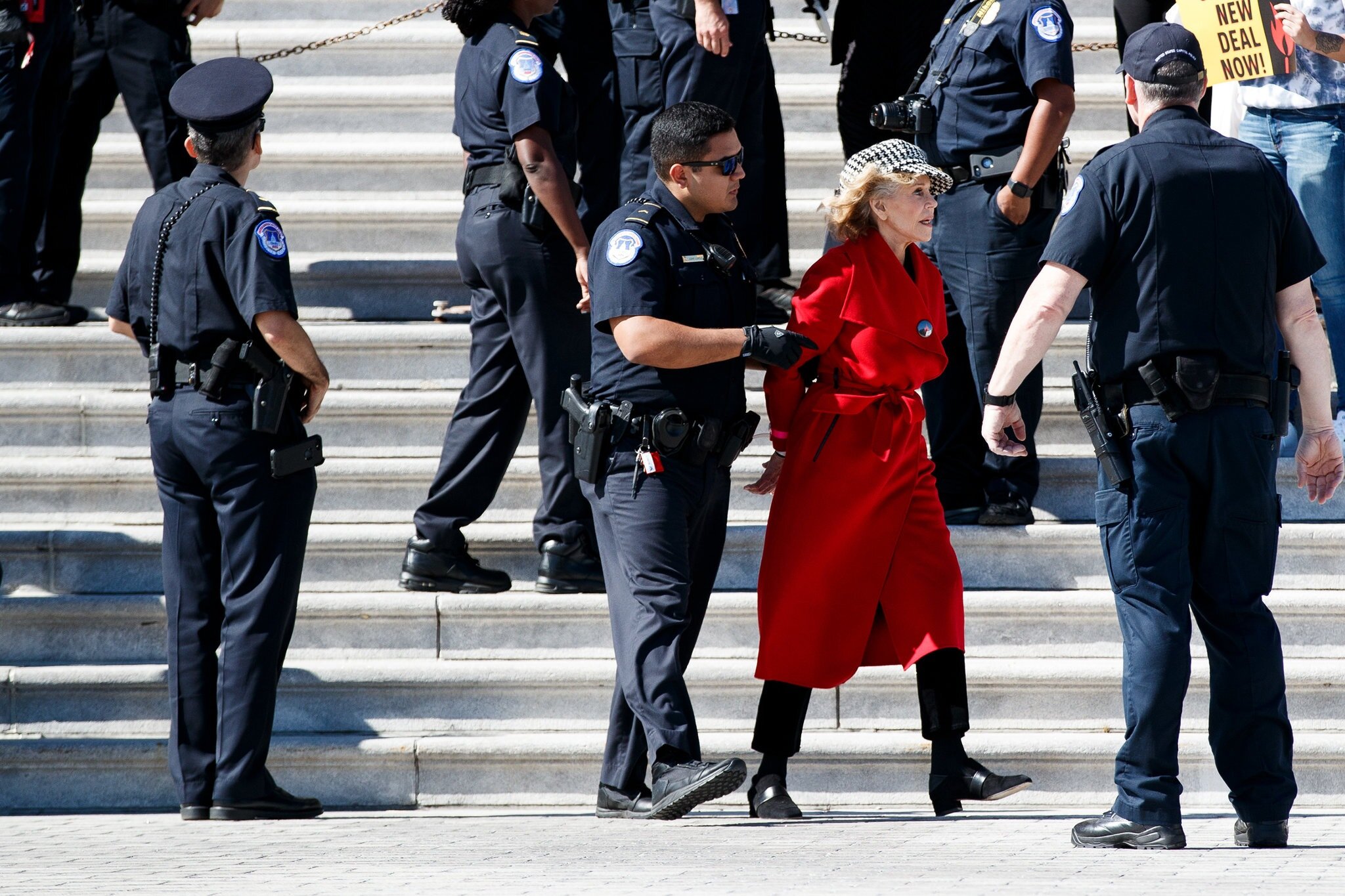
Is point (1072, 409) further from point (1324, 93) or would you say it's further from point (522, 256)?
point (522, 256)

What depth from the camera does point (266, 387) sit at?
4883 millimetres

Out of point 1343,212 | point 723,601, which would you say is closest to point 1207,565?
point 723,601

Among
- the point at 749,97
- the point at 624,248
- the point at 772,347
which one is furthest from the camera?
the point at 749,97

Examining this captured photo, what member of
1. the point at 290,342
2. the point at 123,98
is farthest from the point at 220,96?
the point at 123,98

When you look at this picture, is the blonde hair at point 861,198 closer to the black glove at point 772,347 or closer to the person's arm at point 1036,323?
the black glove at point 772,347

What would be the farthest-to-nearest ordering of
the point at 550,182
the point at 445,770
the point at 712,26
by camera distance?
the point at 712,26 → the point at 550,182 → the point at 445,770

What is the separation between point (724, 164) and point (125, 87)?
3283 mm

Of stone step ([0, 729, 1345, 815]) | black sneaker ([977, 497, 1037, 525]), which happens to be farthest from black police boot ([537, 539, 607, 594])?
black sneaker ([977, 497, 1037, 525])

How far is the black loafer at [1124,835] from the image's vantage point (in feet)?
13.6

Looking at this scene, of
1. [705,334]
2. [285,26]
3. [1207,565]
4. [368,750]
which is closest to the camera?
[1207,565]

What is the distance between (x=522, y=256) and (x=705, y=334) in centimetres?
127

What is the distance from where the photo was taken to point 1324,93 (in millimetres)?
5773

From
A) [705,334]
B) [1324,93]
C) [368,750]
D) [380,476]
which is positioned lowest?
[368,750]

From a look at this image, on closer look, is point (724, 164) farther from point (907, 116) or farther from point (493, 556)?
point (493, 556)
